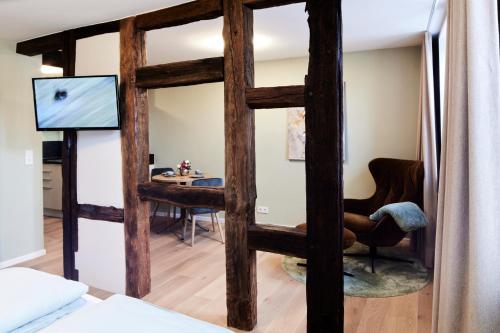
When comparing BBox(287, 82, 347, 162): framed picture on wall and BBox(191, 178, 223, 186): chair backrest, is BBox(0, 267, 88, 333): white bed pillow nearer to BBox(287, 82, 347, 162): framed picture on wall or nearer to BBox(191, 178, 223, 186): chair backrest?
BBox(191, 178, 223, 186): chair backrest

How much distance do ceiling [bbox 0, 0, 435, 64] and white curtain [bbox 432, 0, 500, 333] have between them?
5.25 ft

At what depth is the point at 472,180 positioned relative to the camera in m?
1.13

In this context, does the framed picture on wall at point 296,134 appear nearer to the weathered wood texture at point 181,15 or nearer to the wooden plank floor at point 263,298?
the wooden plank floor at point 263,298

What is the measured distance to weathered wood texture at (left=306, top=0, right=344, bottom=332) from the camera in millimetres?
1912

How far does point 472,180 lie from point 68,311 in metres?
1.63

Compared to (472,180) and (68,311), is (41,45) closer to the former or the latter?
(68,311)

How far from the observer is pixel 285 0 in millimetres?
2062

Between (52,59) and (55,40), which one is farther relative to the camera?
(52,59)

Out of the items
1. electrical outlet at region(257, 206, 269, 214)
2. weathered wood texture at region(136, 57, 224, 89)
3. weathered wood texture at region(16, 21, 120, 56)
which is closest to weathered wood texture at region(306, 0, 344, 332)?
weathered wood texture at region(136, 57, 224, 89)

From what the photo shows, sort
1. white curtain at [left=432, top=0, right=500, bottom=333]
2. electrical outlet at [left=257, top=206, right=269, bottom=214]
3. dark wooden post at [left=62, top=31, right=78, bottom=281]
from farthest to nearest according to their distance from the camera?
electrical outlet at [left=257, top=206, right=269, bottom=214] → dark wooden post at [left=62, top=31, right=78, bottom=281] → white curtain at [left=432, top=0, right=500, bottom=333]

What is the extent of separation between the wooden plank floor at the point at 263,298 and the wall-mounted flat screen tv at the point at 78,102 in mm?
1427

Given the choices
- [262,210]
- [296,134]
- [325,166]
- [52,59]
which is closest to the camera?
[325,166]

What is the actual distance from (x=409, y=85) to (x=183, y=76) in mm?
2752

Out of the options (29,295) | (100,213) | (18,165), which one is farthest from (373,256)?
(18,165)
